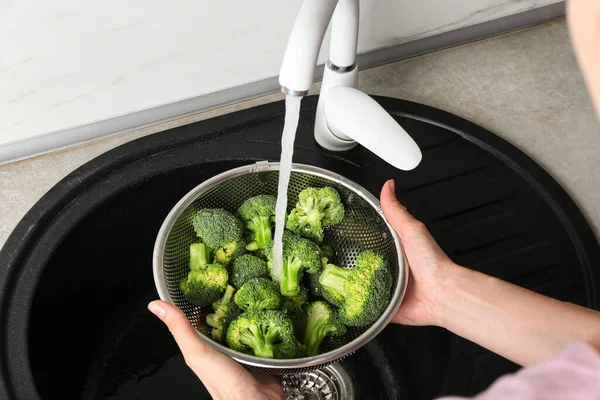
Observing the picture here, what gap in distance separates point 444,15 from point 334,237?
0.48 meters

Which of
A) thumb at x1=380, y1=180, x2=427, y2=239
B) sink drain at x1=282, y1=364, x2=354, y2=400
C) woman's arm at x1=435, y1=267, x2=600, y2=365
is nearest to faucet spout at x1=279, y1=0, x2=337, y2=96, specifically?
thumb at x1=380, y1=180, x2=427, y2=239

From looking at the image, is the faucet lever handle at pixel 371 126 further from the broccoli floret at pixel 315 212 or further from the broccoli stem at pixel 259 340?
the broccoli stem at pixel 259 340

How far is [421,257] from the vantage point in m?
0.92

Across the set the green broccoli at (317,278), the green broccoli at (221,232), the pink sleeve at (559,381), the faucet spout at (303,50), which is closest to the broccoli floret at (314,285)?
the green broccoli at (317,278)

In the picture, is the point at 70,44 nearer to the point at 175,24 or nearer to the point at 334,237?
the point at 175,24

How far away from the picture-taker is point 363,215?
0.94 m

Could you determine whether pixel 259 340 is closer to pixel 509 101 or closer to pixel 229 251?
pixel 229 251

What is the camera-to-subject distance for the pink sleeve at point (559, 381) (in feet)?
1.44

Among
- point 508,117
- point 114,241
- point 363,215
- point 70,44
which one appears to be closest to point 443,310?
point 363,215

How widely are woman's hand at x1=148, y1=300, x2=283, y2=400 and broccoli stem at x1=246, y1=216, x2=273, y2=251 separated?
21 centimetres

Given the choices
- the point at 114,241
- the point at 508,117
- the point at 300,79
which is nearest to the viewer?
the point at 300,79

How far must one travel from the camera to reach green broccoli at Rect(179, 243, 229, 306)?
892 millimetres

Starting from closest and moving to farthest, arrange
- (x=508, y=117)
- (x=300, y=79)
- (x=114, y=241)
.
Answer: (x=300, y=79) → (x=114, y=241) → (x=508, y=117)

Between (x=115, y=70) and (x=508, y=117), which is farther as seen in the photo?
(x=508, y=117)
